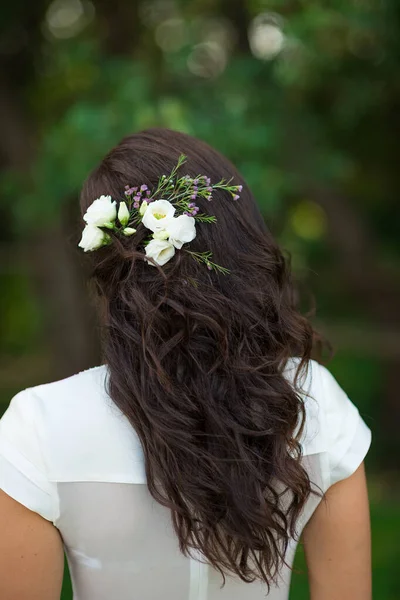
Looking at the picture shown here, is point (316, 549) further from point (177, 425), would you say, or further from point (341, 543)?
point (177, 425)

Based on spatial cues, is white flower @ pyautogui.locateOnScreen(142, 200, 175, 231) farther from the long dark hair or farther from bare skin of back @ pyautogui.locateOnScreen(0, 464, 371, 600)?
bare skin of back @ pyautogui.locateOnScreen(0, 464, 371, 600)

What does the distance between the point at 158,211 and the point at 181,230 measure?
8 cm

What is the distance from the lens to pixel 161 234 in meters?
1.40

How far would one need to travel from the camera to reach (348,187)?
7.20 metres

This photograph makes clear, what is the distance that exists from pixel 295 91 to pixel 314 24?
1.23 m

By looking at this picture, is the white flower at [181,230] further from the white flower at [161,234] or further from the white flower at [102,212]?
the white flower at [102,212]

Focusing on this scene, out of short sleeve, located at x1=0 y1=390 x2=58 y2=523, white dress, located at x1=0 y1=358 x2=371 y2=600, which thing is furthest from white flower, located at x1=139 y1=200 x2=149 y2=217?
short sleeve, located at x1=0 y1=390 x2=58 y2=523

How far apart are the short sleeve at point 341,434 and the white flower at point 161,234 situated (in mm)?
490

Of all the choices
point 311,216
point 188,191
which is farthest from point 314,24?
point 311,216

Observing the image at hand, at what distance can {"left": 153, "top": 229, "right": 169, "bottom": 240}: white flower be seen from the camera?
1.39 metres

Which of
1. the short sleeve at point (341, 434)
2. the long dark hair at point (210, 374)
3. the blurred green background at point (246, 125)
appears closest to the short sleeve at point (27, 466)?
the long dark hair at point (210, 374)

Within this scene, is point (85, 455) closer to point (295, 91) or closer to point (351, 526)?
point (351, 526)

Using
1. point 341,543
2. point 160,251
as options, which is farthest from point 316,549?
point 160,251

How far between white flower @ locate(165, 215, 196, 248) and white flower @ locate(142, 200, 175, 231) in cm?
3
